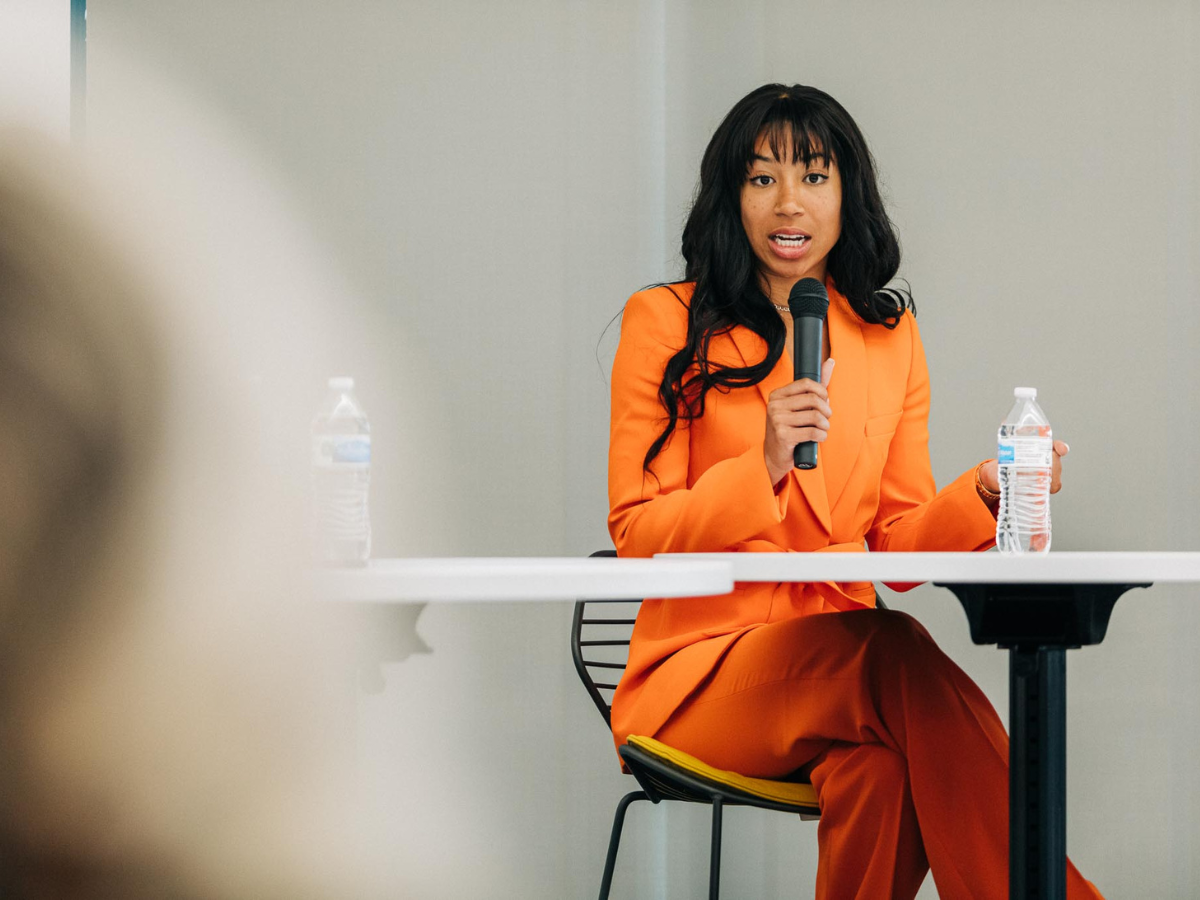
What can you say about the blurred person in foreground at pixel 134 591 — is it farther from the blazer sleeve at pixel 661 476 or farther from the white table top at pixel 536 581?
the blazer sleeve at pixel 661 476

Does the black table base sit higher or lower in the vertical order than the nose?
lower

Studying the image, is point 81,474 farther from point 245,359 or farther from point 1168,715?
point 1168,715

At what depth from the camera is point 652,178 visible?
104 inches

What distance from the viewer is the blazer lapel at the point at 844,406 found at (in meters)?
1.62

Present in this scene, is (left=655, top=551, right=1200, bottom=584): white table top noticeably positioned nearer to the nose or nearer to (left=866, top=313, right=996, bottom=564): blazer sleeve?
(left=866, top=313, right=996, bottom=564): blazer sleeve

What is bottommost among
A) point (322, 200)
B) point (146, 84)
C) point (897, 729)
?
point (897, 729)

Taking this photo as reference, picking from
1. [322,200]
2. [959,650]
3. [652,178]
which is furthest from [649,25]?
[959,650]

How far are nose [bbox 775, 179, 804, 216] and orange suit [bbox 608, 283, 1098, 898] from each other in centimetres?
15

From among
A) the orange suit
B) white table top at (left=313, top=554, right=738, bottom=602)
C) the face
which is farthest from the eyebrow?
white table top at (left=313, top=554, right=738, bottom=602)

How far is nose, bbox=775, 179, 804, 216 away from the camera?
1712 mm

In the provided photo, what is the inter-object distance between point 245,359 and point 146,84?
8.54 ft

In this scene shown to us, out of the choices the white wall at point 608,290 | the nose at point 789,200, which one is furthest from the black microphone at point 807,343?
the white wall at point 608,290

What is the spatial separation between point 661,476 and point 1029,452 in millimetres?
498

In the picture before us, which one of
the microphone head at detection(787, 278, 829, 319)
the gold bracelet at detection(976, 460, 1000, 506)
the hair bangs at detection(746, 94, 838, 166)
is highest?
the hair bangs at detection(746, 94, 838, 166)
